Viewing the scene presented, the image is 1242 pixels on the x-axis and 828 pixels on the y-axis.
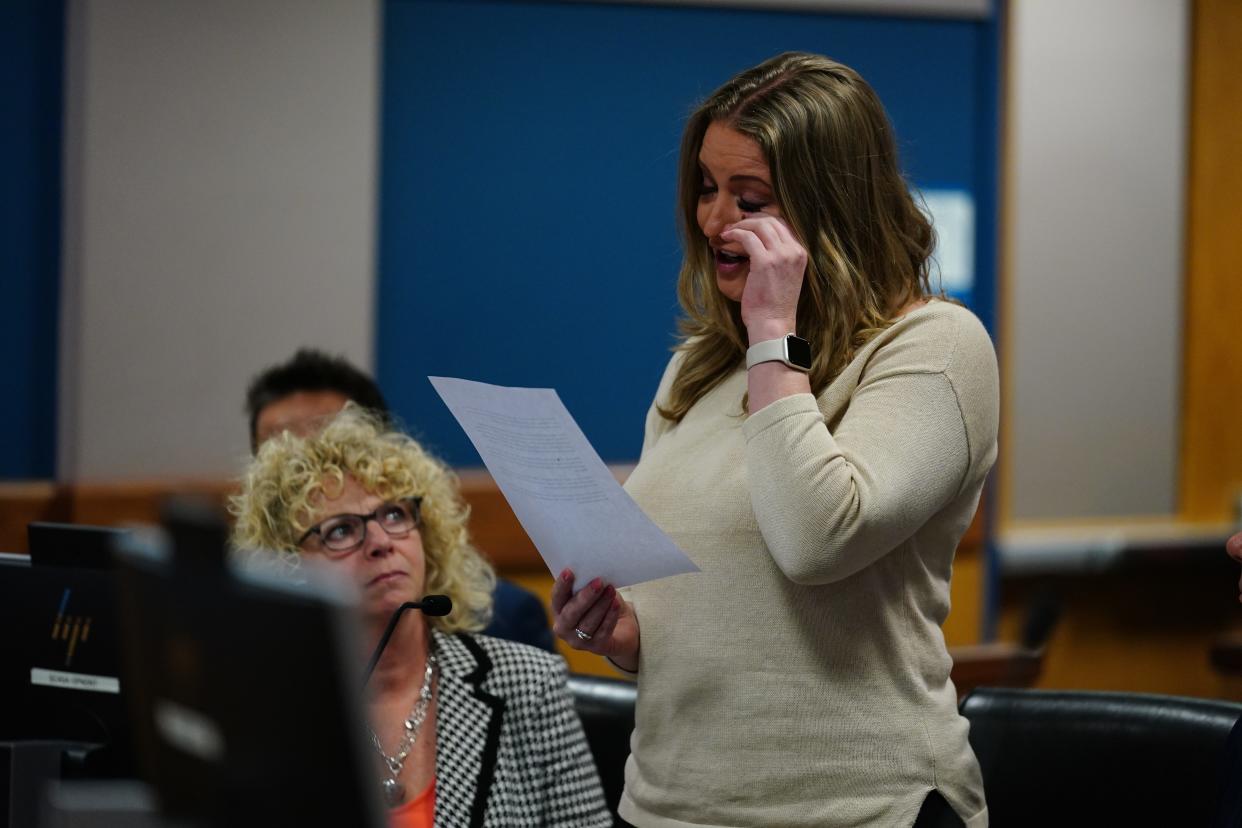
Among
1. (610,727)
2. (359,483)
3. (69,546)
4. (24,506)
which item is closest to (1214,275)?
(610,727)

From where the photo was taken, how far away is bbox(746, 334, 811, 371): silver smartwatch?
1401 millimetres

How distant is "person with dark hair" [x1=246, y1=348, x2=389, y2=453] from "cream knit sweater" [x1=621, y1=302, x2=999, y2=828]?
4.79 feet

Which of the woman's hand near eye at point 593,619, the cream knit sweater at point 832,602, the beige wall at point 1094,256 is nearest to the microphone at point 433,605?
the woman's hand near eye at point 593,619

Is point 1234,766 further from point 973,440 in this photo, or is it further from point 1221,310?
point 1221,310

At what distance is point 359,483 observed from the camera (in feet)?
6.97

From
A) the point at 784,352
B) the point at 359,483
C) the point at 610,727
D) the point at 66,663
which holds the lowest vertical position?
the point at 610,727

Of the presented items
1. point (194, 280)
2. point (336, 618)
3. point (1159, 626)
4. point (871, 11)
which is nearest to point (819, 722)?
point (336, 618)

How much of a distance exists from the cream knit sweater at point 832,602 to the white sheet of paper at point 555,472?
8 cm

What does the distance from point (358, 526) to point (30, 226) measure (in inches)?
66.6

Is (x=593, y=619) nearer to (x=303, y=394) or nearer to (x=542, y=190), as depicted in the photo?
(x=303, y=394)

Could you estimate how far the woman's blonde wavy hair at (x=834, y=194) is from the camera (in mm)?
1478

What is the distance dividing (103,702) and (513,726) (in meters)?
0.63

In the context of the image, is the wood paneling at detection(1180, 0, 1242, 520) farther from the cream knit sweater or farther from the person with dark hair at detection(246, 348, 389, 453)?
the cream knit sweater

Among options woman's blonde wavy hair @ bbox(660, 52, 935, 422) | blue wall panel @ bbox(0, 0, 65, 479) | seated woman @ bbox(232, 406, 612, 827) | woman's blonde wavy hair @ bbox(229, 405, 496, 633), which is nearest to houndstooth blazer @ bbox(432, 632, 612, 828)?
seated woman @ bbox(232, 406, 612, 827)
